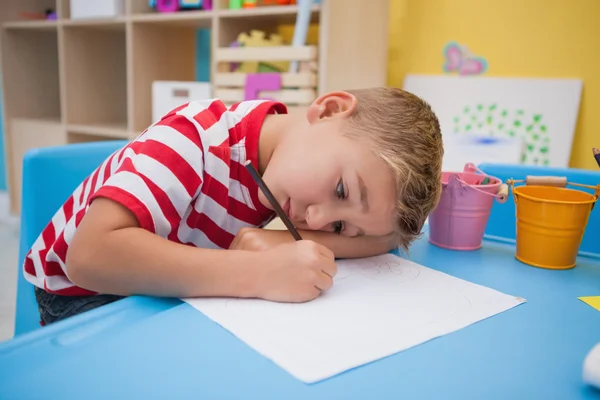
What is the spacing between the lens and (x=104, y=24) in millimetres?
2043

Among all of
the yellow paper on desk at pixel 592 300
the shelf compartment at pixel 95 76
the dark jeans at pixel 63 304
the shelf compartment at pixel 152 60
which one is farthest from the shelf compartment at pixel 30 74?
the yellow paper on desk at pixel 592 300

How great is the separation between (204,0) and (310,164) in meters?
1.35

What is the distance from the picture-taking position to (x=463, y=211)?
75 centimetres

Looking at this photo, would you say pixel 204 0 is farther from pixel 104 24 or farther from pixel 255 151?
pixel 255 151

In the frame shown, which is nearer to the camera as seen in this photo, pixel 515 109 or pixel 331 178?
pixel 331 178

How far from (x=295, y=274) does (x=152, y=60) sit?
174 cm

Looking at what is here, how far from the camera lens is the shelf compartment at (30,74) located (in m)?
2.49

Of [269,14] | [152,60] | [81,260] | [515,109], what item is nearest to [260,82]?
[269,14]

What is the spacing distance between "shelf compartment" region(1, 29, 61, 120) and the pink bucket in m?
2.42

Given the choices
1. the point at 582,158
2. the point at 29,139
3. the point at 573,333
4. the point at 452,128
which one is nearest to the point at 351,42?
the point at 452,128

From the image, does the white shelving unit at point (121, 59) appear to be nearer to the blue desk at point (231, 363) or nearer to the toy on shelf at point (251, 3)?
the toy on shelf at point (251, 3)

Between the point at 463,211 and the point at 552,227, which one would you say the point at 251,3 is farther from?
the point at 552,227

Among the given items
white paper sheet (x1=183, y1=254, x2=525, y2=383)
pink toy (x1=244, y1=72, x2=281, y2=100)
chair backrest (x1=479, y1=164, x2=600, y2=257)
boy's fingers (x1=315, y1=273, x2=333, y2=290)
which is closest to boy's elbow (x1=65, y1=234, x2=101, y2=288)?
white paper sheet (x1=183, y1=254, x2=525, y2=383)

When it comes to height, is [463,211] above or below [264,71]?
below
